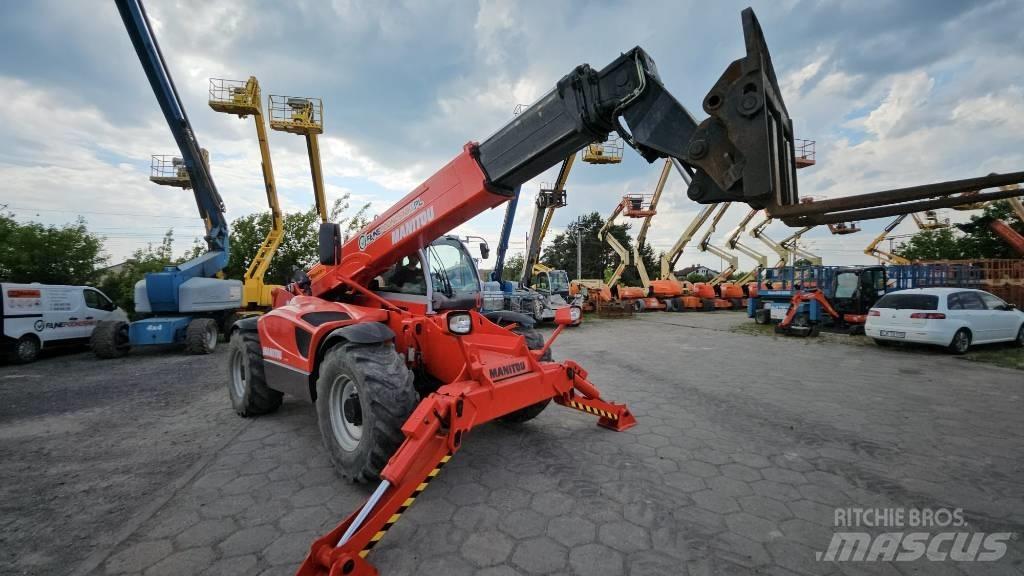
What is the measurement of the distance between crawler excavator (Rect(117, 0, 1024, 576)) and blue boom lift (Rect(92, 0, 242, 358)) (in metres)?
7.56

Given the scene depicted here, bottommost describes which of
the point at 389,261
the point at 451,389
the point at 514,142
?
the point at 451,389

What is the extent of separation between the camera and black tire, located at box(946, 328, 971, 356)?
1018cm

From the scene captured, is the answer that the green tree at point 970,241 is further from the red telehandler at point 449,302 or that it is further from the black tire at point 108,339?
the black tire at point 108,339

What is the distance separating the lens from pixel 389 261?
480cm

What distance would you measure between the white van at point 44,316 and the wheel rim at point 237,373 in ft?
26.4

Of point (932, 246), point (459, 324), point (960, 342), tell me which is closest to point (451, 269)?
point (459, 324)

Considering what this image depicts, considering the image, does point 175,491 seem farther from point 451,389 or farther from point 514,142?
point 514,142

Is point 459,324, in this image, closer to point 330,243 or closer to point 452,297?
point 452,297

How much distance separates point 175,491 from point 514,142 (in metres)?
3.93

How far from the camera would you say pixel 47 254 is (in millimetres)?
16422

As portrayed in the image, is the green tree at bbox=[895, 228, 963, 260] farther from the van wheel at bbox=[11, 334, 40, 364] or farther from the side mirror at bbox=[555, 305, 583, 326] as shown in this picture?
the van wheel at bbox=[11, 334, 40, 364]

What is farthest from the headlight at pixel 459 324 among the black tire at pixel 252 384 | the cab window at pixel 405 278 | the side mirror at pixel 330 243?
the black tire at pixel 252 384

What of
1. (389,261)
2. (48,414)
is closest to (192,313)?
(48,414)

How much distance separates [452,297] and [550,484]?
229cm
